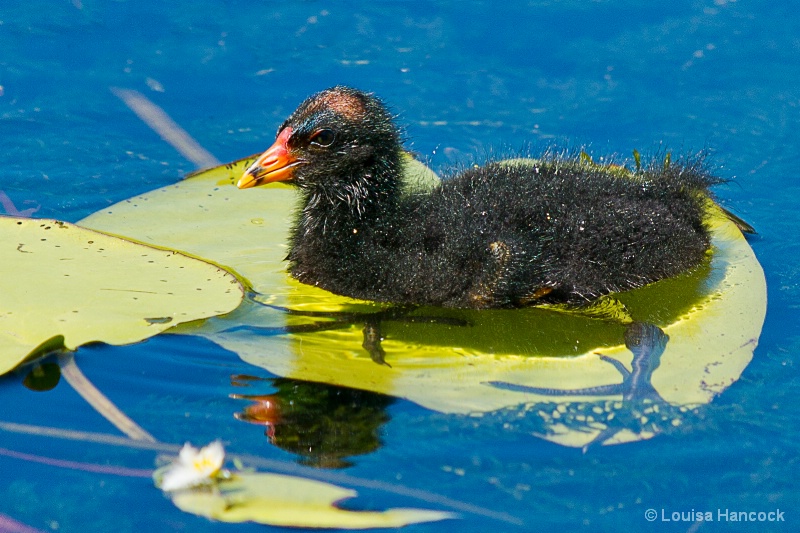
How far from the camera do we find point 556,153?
6.23 metres

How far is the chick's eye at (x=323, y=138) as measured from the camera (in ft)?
17.7

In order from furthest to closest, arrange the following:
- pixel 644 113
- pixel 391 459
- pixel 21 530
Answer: pixel 644 113, pixel 391 459, pixel 21 530

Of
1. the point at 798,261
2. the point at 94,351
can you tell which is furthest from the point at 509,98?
the point at 94,351

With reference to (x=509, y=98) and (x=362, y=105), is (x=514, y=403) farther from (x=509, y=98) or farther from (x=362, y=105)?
(x=509, y=98)

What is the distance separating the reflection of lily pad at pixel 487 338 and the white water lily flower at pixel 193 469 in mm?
753

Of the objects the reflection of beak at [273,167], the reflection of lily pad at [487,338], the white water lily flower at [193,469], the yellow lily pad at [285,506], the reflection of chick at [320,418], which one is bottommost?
the yellow lily pad at [285,506]

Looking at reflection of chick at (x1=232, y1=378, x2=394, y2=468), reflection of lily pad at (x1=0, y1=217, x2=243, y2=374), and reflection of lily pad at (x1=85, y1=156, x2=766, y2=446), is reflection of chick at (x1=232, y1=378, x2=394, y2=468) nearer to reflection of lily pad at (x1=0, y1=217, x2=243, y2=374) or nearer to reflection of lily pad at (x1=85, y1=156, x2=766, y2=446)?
reflection of lily pad at (x1=85, y1=156, x2=766, y2=446)

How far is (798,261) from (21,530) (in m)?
4.56

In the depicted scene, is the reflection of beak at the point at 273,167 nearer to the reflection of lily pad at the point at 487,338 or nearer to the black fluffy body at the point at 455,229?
the black fluffy body at the point at 455,229

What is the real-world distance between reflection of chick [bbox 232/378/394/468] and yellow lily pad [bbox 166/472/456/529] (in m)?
0.21

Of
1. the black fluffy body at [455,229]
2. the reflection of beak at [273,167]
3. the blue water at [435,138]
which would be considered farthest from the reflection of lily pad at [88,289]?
the black fluffy body at [455,229]

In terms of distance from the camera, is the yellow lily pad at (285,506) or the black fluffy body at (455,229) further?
the black fluffy body at (455,229)

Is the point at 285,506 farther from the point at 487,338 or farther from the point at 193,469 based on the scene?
the point at 487,338

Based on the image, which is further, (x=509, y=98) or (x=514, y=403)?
(x=509, y=98)
